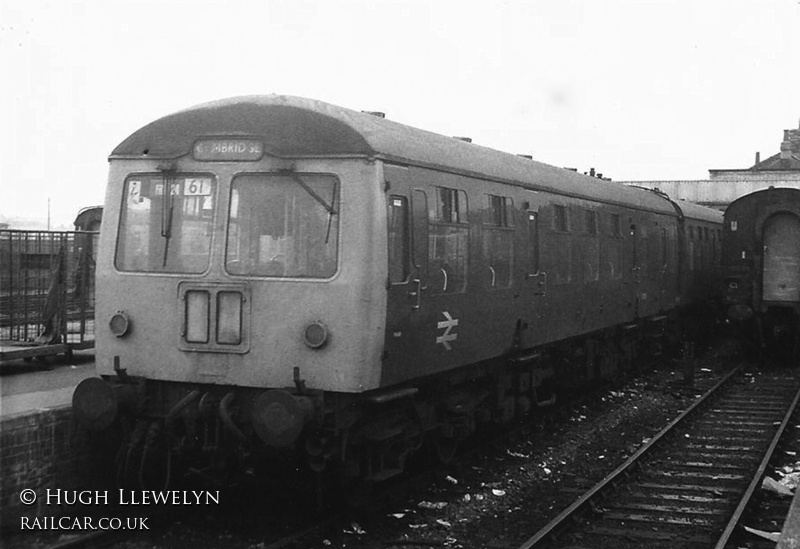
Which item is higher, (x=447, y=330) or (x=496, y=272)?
(x=496, y=272)

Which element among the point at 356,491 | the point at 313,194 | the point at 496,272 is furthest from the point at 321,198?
the point at 496,272

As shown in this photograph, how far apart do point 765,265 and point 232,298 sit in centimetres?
1439

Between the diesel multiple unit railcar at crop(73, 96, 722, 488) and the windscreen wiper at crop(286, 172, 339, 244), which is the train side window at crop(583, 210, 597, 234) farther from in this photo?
the windscreen wiper at crop(286, 172, 339, 244)

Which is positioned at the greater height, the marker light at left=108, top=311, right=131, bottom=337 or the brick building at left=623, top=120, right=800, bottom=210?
the brick building at left=623, top=120, right=800, bottom=210

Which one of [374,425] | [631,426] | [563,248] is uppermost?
[563,248]

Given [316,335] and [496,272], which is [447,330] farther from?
[316,335]

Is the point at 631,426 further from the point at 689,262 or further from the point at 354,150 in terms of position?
the point at 689,262

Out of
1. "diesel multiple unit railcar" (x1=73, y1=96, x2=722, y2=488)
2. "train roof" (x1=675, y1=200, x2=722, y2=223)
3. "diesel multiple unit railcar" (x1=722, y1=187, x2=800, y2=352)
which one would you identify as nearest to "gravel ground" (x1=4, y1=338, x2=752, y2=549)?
"diesel multiple unit railcar" (x1=73, y1=96, x2=722, y2=488)

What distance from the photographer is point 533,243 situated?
35.6 feet

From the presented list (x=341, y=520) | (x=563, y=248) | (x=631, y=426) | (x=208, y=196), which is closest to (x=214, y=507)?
(x=341, y=520)

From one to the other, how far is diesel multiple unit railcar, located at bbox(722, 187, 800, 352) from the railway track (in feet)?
15.7

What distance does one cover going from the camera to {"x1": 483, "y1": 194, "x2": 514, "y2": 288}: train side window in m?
9.55

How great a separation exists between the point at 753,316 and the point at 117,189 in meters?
14.4

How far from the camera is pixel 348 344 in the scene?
7105 mm
